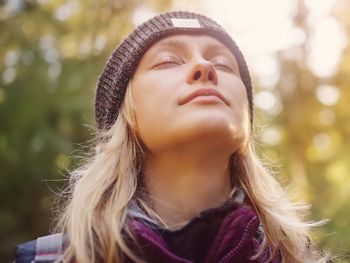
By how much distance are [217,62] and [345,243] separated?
4.80ft

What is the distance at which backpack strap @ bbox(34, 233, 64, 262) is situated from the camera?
2053 millimetres

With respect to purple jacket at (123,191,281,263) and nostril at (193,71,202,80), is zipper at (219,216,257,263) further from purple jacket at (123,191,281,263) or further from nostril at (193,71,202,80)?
nostril at (193,71,202,80)

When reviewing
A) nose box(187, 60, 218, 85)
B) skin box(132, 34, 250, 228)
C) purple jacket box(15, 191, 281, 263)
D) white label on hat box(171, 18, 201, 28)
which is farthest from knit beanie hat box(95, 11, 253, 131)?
purple jacket box(15, 191, 281, 263)

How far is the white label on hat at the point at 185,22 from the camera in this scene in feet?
7.86

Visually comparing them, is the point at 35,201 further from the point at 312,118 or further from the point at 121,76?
the point at 121,76

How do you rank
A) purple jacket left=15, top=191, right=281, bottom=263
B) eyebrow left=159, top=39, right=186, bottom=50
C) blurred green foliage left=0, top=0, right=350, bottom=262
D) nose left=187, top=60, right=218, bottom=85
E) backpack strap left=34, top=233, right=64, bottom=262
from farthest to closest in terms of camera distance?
blurred green foliage left=0, top=0, right=350, bottom=262 < eyebrow left=159, top=39, right=186, bottom=50 < nose left=187, top=60, right=218, bottom=85 < backpack strap left=34, top=233, right=64, bottom=262 < purple jacket left=15, top=191, right=281, bottom=263

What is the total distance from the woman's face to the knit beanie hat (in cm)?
3

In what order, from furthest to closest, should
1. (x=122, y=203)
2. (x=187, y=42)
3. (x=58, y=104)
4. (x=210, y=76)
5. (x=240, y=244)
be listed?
(x=58, y=104) < (x=187, y=42) < (x=210, y=76) < (x=122, y=203) < (x=240, y=244)

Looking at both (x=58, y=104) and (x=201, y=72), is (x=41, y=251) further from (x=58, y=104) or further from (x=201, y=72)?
(x=58, y=104)

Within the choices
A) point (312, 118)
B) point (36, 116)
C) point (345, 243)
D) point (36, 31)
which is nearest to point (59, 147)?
point (36, 116)

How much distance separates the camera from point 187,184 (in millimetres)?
2164

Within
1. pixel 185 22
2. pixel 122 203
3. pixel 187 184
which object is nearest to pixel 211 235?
pixel 187 184

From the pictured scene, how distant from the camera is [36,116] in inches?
314

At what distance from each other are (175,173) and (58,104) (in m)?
6.15
